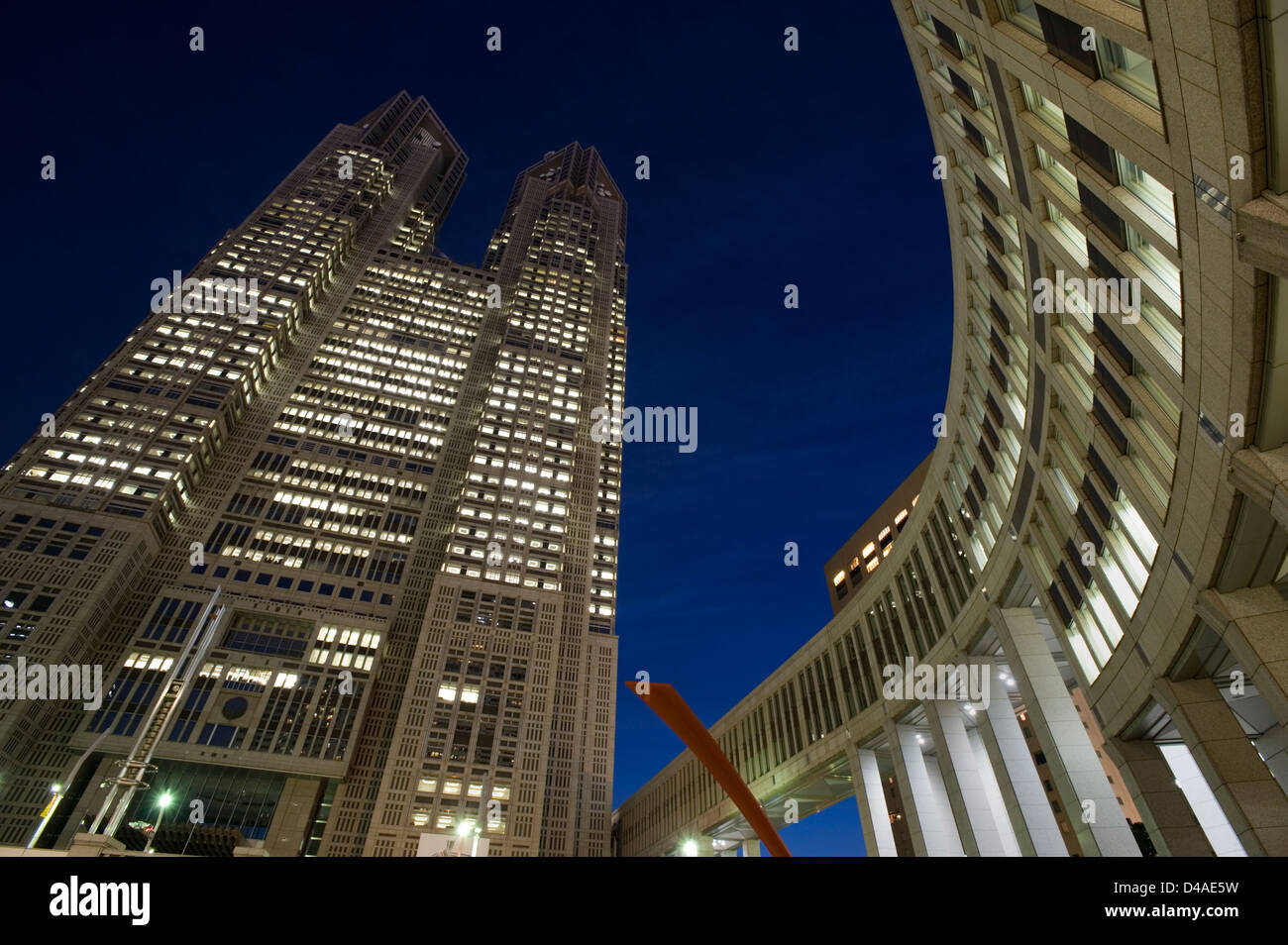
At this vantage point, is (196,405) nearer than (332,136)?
Yes

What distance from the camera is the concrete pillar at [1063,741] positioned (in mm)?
24094

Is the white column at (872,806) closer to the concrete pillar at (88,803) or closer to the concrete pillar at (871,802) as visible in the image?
the concrete pillar at (871,802)

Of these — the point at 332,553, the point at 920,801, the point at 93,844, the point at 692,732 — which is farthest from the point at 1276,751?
the point at 332,553

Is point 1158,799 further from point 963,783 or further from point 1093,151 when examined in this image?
point 1093,151

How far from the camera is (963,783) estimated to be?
108 ft

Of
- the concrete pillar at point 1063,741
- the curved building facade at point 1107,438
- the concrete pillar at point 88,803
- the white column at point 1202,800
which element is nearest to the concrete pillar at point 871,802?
the curved building facade at point 1107,438

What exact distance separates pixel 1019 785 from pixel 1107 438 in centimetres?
1716

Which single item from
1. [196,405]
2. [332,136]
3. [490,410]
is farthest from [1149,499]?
[332,136]

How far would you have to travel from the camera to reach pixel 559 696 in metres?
70.5

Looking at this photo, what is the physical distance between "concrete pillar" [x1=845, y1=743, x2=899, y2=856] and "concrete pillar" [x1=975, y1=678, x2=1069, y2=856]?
10.6m

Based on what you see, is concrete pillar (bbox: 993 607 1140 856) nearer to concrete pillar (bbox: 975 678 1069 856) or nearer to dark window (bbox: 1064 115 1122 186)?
concrete pillar (bbox: 975 678 1069 856)

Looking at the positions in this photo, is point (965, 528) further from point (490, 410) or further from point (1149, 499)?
point (490, 410)

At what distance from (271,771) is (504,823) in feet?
67.3

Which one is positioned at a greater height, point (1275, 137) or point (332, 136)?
point (332, 136)
